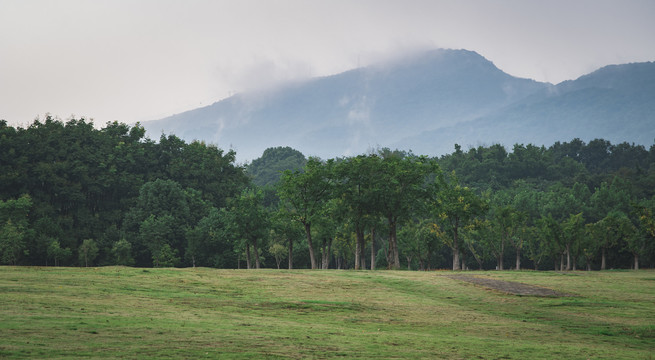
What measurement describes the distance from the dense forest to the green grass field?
100ft

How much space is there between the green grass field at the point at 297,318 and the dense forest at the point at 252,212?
1201 inches

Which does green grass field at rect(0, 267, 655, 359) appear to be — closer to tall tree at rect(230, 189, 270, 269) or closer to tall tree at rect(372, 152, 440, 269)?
tall tree at rect(372, 152, 440, 269)

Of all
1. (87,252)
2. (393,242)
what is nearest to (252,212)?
(393,242)

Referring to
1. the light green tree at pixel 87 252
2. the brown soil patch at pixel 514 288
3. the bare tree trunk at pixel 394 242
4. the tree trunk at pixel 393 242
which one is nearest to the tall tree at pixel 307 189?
the tree trunk at pixel 393 242

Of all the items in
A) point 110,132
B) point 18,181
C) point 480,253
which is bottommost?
point 480,253

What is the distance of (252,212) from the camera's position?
84688mm

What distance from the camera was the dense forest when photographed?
249 feet

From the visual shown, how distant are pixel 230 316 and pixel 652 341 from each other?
18470mm

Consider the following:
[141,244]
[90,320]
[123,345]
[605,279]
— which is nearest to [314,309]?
[90,320]

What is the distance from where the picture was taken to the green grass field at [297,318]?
58.6 ft

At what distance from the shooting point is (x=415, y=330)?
25406mm

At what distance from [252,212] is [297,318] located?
58.1 metres

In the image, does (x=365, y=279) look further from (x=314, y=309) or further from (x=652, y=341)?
(x=652, y=341)

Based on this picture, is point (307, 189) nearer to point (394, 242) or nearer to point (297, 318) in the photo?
point (394, 242)
